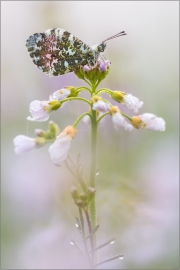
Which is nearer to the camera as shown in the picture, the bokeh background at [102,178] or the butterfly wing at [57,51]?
the butterfly wing at [57,51]

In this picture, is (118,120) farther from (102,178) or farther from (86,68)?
(102,178)

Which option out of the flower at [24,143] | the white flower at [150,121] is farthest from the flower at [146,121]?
the flower at [24,143]

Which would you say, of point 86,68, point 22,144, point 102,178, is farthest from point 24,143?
point 102,178

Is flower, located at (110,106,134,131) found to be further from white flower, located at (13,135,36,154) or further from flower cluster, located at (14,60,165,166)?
white flower, located at (13,135,36,154)

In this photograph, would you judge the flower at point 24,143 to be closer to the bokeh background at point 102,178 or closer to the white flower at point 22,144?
the white flower at point 22,144

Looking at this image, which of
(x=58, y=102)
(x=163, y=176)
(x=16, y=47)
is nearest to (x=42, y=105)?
(x=58, y=102)
